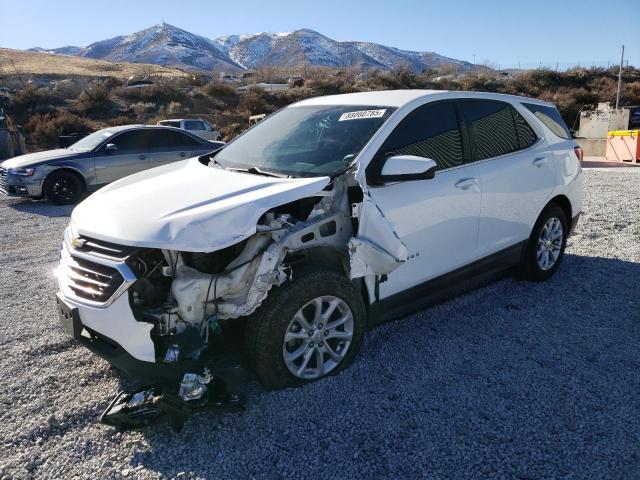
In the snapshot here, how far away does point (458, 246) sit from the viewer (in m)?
4.04

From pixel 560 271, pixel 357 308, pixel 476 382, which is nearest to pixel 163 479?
pixel 357 308

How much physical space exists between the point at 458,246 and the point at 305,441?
198 cm

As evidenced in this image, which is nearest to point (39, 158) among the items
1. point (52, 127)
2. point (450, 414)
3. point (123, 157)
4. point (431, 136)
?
point (123, 157)

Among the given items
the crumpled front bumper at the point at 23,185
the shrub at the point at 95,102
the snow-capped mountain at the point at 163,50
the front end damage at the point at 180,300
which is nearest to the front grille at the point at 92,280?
the front end damage at the point at 180,300

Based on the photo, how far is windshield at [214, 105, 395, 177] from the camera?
11.8 feet

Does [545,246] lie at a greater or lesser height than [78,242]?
lesser

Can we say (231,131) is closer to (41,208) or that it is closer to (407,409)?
(41,208)

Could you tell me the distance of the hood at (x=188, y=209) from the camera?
279 cm

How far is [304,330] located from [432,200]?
136 centimetres

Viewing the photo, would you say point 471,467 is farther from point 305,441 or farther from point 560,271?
point 560,271

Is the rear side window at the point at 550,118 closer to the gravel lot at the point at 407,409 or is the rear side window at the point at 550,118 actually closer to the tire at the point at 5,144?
the gravel lot at the point at 407,409

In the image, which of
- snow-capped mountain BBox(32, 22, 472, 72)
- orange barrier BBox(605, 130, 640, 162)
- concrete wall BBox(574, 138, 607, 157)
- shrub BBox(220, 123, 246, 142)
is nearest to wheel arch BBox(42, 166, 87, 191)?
shrub BBox(220, 123, 246, 142)

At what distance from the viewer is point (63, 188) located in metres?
10.4

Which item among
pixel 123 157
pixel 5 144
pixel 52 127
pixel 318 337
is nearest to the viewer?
pixel 318 337
